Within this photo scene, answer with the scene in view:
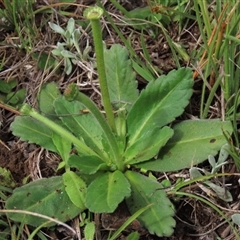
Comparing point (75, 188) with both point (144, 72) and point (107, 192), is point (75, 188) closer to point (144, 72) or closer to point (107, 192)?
point (107, 192)

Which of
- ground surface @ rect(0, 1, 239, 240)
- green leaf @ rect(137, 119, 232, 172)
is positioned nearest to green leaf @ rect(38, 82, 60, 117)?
ground surface @ rect(0, 1, 239, 240)

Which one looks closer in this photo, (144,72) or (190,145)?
(190,145)

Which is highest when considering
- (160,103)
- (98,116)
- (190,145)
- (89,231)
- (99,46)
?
(99,46)

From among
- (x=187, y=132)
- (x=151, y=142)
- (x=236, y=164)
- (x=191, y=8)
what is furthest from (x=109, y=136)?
(x=191, y=8)

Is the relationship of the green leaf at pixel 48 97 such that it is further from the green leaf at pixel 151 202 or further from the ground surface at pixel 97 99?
the green leaf at pixel 151 202

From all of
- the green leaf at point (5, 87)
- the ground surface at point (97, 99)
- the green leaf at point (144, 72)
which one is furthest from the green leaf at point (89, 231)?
the green leaf at point (5, 87)

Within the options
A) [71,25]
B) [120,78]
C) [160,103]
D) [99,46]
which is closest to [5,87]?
[71,25]

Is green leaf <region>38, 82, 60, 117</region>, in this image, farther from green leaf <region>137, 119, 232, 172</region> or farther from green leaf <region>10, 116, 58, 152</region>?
green leaf <region>137, 119, 232, 172</region>
